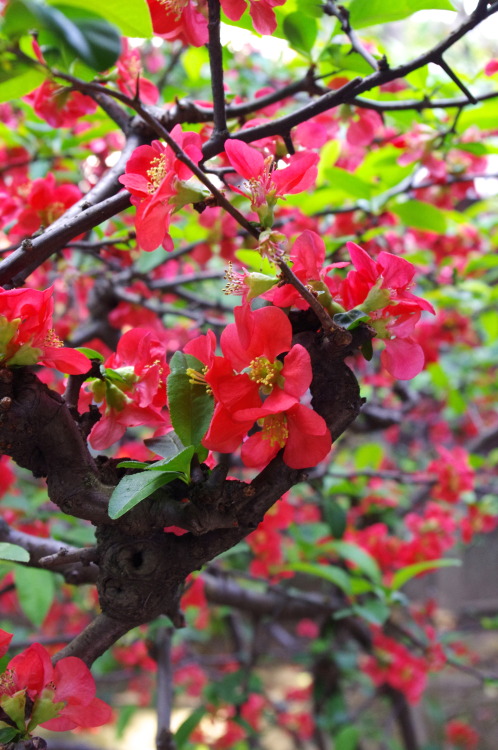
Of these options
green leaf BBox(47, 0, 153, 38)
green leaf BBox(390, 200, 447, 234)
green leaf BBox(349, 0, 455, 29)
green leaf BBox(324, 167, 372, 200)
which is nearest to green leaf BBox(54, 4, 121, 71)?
green leaf BBox(47, 0, 153, 38)

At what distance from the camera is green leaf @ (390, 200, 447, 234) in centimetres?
121

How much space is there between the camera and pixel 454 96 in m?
1.10

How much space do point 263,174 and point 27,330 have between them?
0.84 feet

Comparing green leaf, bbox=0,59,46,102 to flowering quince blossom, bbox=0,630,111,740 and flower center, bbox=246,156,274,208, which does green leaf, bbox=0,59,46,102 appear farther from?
flowering quince blossom, bbox=0,630,111,740

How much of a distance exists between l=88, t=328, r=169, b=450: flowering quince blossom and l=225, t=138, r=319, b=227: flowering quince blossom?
0.19m

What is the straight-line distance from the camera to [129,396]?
638 millimetres

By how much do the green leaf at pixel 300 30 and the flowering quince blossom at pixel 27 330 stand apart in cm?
52

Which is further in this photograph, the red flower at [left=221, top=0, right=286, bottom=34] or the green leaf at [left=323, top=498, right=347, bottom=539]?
the green leaf at [left=323, top=498, right=347, bottom=539]

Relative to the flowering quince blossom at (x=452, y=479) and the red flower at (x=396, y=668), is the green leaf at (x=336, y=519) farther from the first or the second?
the red flower at (x=396, y=668)

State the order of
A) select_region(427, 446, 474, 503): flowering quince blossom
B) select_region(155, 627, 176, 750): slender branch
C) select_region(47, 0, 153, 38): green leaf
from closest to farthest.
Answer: select_region(47, 0, 153, 38): green leaf
select_region(155, 627, 176, 750): slender branch
select_region(427, 446, 474, 503): flowering quince blossom

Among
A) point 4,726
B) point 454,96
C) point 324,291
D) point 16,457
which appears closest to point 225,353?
point 324,291

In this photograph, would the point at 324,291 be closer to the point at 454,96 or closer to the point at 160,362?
the point at 160,362

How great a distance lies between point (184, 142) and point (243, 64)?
2.06 meters

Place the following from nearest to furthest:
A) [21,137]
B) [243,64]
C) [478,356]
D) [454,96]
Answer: [454,96]
[21,137]
[243,64]
[478,356]
